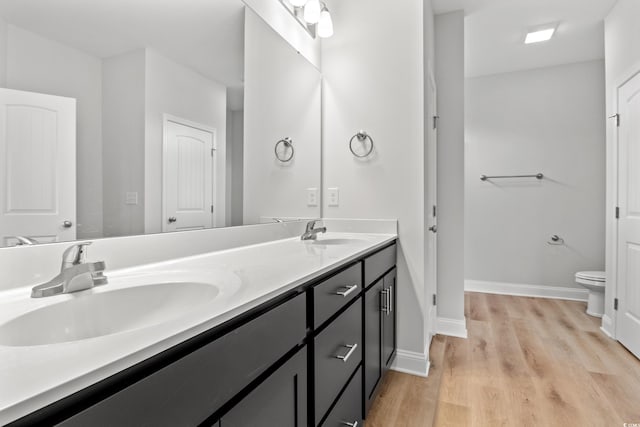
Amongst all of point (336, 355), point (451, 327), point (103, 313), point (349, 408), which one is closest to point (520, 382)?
point (451, 327)

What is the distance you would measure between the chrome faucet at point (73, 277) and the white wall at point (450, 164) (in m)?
2.39

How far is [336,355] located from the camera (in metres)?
1.11

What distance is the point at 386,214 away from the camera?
208 cm

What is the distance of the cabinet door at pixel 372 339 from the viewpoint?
1.44m

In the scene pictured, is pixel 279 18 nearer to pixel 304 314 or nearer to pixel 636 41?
pixel 304 314

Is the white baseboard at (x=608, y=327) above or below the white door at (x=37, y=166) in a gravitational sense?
below

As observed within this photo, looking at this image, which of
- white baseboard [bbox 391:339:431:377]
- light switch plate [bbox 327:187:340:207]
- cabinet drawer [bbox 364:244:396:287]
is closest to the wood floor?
white baseboard [bbox 391:339:431:377]

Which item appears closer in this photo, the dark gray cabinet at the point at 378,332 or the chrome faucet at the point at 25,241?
the chrome faucet at the point at 25,241

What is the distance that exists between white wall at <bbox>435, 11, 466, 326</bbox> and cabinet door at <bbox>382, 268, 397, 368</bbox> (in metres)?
0.86

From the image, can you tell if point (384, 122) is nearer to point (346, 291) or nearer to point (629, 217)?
point (346, 291)

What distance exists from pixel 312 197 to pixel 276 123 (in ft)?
1.69

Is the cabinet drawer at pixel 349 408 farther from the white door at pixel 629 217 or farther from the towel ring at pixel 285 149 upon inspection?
the white door at pixel 629 217

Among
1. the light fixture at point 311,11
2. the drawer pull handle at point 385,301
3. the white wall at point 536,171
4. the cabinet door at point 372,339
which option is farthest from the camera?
the white wall at point 536,171

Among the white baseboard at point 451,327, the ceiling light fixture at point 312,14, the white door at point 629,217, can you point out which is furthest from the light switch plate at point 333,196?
the white door at point 629,217
